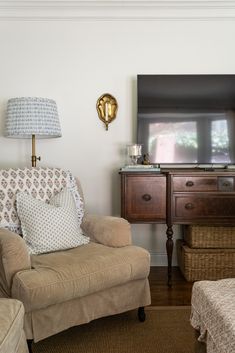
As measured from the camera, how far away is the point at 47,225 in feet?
7.14

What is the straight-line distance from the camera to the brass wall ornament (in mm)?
3324

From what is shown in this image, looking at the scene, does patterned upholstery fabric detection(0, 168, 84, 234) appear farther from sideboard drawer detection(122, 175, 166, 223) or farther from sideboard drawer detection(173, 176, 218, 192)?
sideboard drawer detection(173, 176, 218, 192)

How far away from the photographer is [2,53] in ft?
10.8

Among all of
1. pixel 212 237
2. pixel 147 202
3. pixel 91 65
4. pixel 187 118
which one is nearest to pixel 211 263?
pixel 212 237

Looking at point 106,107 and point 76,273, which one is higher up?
point 106,107

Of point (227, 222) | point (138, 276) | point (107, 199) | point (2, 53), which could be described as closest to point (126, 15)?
point (2, 53)

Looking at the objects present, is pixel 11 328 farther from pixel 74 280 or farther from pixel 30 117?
pixel 30 117

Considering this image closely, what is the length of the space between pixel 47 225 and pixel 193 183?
1.24m

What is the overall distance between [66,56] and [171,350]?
8.27 feet

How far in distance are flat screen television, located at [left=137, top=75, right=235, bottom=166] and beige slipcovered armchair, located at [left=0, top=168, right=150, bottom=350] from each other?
1213 mm

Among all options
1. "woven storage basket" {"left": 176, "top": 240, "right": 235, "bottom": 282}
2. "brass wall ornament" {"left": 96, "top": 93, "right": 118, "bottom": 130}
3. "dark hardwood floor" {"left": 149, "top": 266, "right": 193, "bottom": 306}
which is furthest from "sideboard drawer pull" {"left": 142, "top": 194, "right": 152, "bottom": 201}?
"brass wall ornament" {"left": 96, "top": 93, "right": 118, "bottom": 130}

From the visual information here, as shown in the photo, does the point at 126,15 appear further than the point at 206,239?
Yes

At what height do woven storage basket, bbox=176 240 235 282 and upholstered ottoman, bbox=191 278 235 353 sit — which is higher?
upholstered ottoman, bbox=191 278 235 353

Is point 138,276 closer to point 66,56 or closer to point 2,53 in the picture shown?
point 66,56
